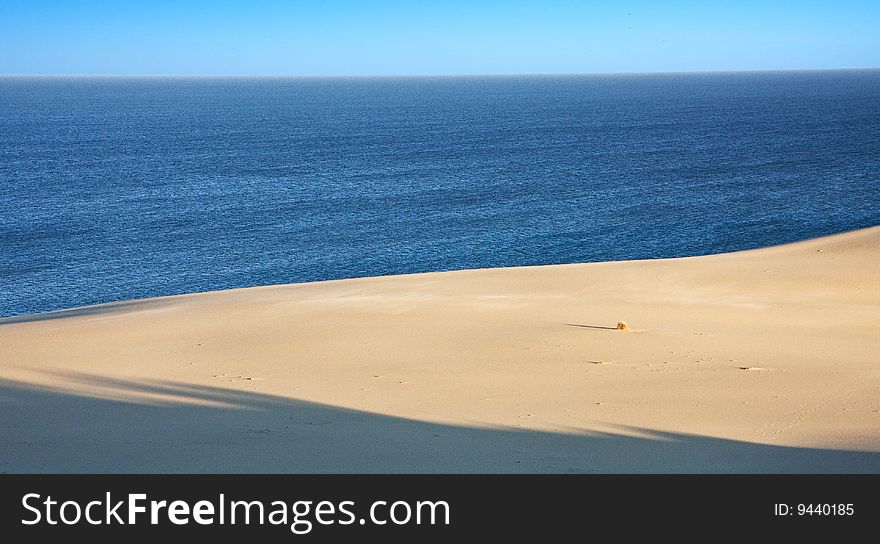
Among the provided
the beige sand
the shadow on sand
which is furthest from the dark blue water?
the shadow on sand

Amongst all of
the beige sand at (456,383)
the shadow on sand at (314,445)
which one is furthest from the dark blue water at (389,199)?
the shadow on sand at (314,445)

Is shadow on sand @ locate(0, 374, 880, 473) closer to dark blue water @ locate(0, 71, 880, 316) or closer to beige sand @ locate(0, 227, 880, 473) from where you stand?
beige sand @ locate(0, 227, 880, 473)

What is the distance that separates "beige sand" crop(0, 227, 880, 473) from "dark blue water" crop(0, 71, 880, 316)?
21.0 metres

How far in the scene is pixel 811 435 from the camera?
11.6 metres

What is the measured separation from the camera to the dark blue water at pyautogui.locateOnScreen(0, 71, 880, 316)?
47406 millimetres

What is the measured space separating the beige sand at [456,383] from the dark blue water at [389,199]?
21.0 meters

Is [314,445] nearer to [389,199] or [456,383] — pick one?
[456,383]

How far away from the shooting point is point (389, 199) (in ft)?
220

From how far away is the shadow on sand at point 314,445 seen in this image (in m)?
10.1

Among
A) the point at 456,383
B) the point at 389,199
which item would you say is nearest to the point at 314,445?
the point at 456,383

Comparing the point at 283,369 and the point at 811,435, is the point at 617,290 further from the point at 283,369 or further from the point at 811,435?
the point at 811,435

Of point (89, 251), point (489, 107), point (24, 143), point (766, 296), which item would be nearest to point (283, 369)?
point (766, 296)

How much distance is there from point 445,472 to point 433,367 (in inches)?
249

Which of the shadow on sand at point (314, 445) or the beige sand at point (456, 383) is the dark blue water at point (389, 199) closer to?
the beige sand at point (456, 383)
